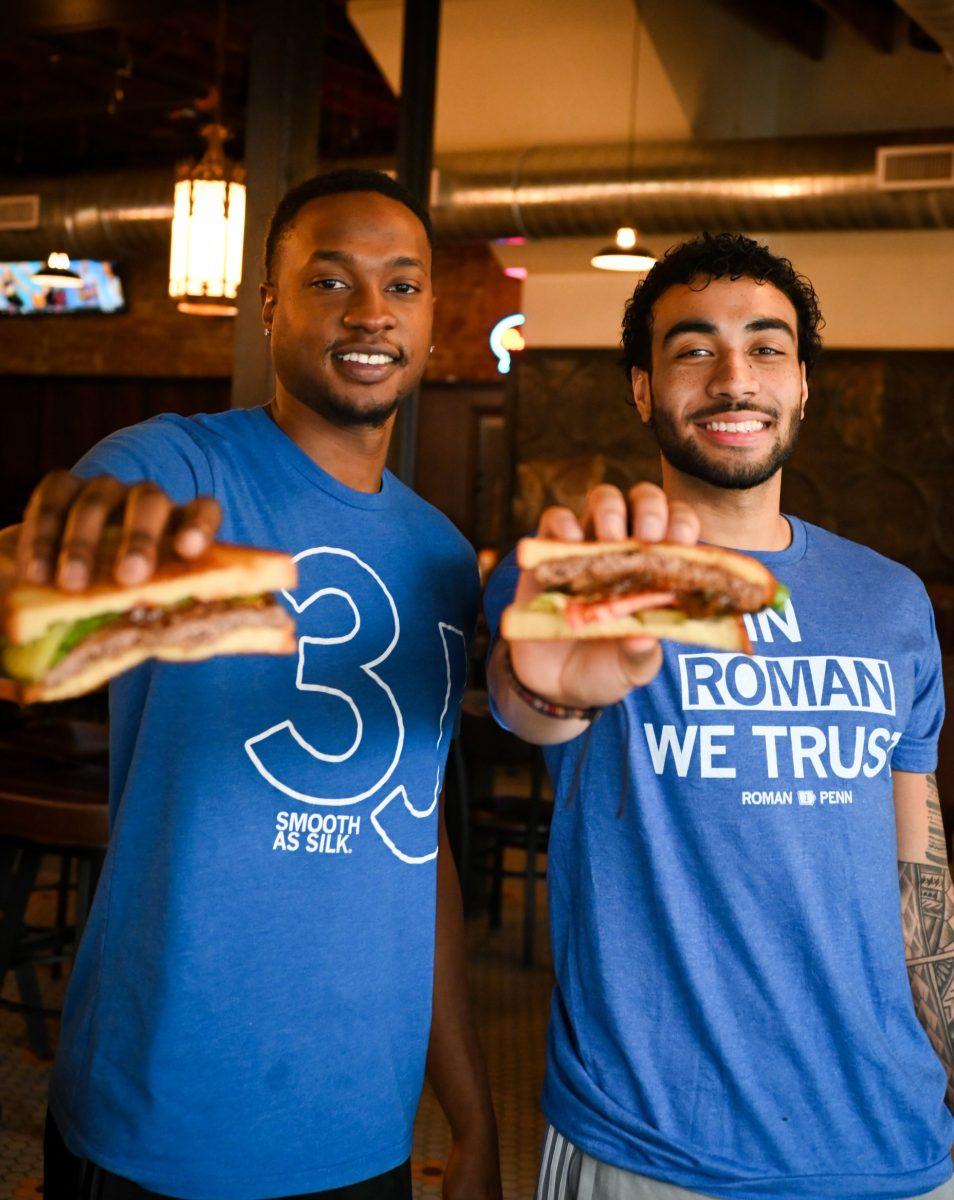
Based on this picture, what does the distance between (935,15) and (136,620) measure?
5.08 m

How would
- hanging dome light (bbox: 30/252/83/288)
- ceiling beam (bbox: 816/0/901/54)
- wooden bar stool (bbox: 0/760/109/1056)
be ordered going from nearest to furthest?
wooden bar stool (bbox: 0/760/109/1056) < ceiling beam (bbox: 816/0/901/54) < hanging dome light (bbox: 30/252/83/288)

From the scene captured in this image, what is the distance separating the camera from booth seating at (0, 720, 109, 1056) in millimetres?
2897

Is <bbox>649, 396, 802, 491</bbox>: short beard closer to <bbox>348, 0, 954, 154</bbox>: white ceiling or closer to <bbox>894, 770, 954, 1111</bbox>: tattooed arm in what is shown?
<bbox>894, 770, 954, 1111</bbox>: tattooed arm

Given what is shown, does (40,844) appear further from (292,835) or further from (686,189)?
(686,189)

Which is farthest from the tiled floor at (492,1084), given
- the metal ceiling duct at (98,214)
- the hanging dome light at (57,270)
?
the hanging dome light at (57,270)

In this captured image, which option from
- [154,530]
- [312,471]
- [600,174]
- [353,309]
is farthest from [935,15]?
[154,530]

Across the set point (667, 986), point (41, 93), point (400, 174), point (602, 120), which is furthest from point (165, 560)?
point (41, 93)

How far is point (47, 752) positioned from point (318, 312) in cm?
225

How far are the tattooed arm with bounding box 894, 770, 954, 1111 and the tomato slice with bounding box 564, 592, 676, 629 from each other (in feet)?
2.01

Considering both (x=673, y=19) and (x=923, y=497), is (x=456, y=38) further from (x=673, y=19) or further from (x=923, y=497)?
(x=923, y=497)

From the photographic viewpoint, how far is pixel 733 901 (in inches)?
56.1

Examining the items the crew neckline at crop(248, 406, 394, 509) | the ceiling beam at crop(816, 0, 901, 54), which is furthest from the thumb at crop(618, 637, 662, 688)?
the ceiling beam at crop(816, 0, 901, 54)

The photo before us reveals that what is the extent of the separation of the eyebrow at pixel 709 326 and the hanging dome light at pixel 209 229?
3.56 m

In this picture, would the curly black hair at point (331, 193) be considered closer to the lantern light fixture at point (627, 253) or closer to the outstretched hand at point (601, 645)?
the outstretched hand at point (601, 645)
